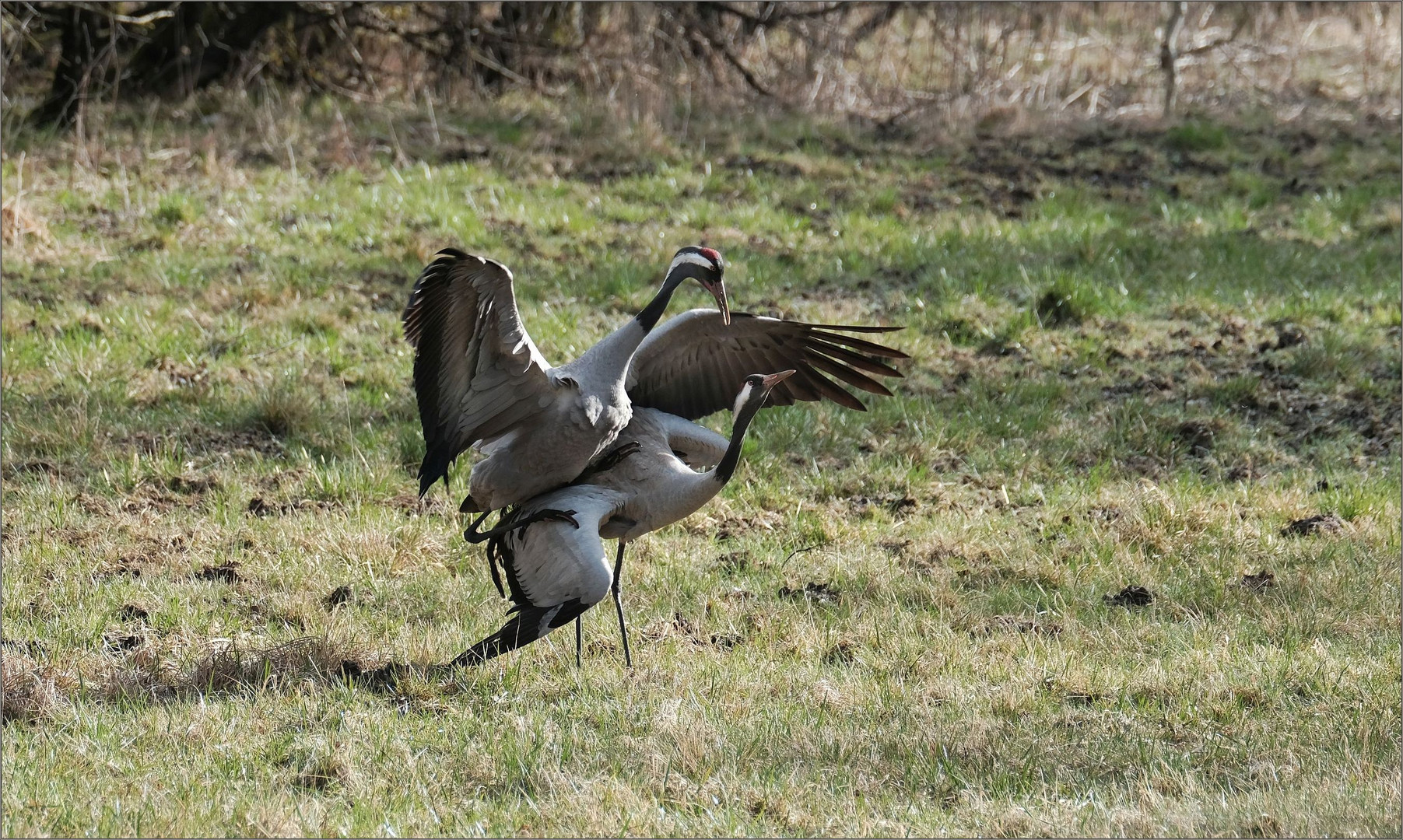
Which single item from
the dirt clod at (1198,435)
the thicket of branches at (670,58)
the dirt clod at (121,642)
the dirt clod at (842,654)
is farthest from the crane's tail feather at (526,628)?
the thicket of branches at (670,58)

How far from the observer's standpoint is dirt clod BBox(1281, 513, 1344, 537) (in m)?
6.31

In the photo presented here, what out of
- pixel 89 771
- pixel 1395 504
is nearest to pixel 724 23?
pixel 1395 504

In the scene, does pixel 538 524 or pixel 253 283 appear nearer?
pixel 538 524

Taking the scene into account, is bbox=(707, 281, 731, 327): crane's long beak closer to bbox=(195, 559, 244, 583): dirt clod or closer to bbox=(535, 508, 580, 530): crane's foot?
bbox=(535, 508, 580, 530): crane's foot

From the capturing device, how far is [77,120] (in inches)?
432

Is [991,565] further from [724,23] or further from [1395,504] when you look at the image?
[724,23]

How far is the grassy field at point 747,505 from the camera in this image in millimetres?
4105

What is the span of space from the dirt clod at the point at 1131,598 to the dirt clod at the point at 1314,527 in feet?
3.33

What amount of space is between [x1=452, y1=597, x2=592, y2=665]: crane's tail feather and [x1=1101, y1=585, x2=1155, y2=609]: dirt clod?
7.54 ft

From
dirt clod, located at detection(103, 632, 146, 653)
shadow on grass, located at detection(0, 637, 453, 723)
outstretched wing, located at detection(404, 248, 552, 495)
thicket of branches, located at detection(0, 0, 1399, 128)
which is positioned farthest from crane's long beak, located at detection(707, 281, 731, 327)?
thicket of branches, located at detection(0, 0, 1399, 128)

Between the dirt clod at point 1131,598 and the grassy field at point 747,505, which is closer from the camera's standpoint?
the grassy field at point 747,505

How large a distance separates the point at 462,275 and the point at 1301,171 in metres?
9.72

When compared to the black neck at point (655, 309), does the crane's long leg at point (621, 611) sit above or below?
below

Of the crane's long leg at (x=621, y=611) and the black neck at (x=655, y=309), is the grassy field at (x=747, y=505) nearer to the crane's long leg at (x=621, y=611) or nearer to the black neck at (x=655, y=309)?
the crane's long leg at (x=621, y=611)
